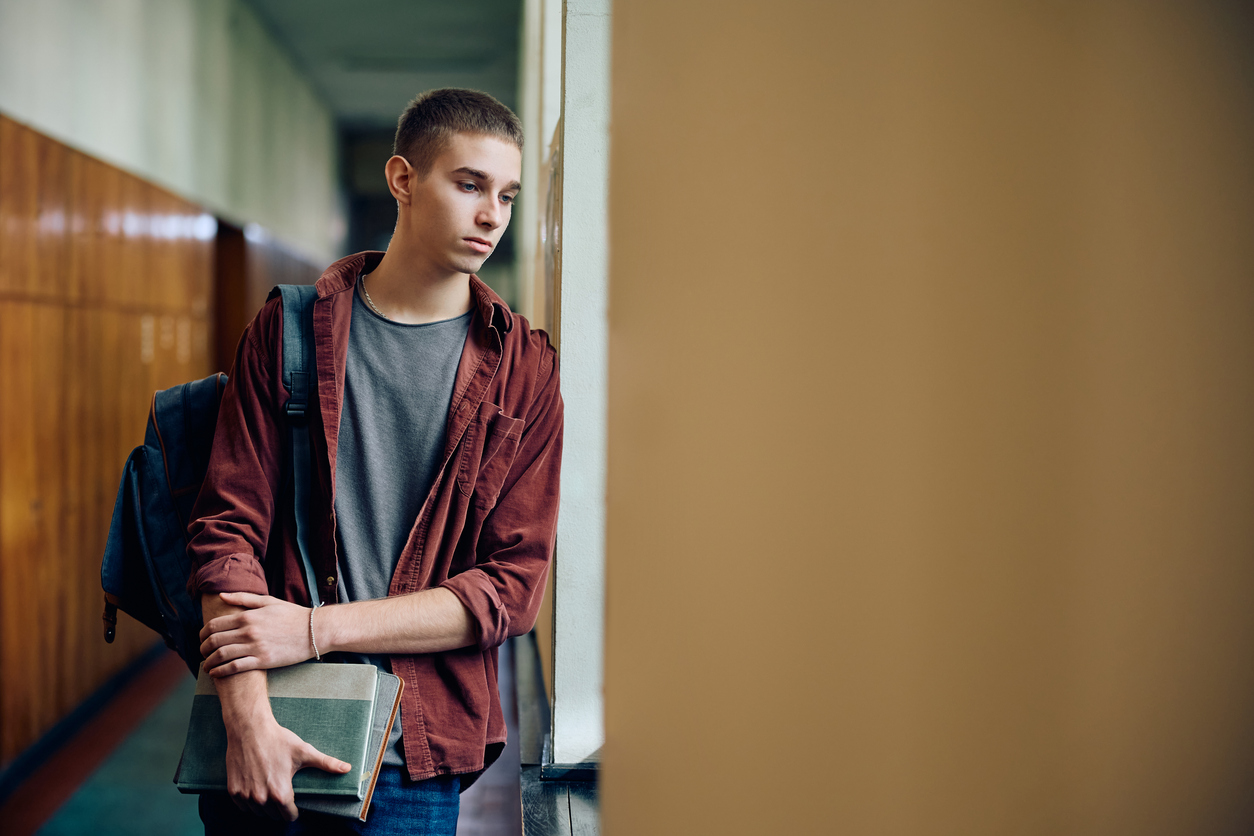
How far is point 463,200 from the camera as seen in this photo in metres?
1.16

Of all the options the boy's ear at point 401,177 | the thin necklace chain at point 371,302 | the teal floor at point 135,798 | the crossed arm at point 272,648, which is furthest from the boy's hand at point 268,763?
the teal floor at point 135,798

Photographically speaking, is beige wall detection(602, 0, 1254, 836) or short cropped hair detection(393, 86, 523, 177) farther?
short cropped hair detection(393, 86, 523, 177)

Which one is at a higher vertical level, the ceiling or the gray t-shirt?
the ceiling

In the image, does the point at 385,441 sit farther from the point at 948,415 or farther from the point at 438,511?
the point at 948,415

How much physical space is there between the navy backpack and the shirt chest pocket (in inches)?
10.1

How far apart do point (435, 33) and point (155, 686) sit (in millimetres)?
5849

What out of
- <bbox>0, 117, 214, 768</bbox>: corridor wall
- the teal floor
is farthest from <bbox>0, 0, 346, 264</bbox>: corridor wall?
the teal floor

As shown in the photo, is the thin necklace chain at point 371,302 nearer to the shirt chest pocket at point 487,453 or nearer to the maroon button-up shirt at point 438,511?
the maroon button-up shirt at point 438,511

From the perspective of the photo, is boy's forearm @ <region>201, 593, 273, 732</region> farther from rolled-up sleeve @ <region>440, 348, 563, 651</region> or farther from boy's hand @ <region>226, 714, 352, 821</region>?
rolled-up sleeve @ <region>440, 348, 563, 651</region>

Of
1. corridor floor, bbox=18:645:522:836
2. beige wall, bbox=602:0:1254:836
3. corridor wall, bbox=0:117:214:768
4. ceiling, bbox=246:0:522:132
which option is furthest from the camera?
ceiling, bbox=246:0:522:132

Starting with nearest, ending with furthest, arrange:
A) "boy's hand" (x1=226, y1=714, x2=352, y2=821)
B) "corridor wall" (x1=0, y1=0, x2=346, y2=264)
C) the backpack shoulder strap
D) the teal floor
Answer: "boy's hand" (x1=226, y1=714, x2=352, y2=821)
the backpack shoulder strap
the teal floor
"corridor wall" (x1=0, y1=0, x2=346, y2=264)

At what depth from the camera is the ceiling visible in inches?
269

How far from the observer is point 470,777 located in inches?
45.9

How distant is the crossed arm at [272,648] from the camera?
1020 mm
